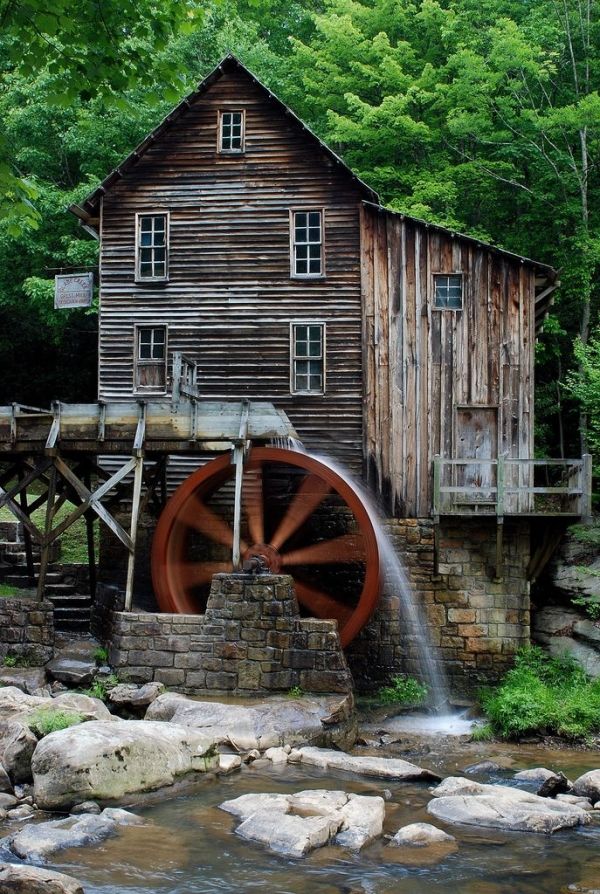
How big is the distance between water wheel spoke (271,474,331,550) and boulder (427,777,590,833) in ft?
19.1

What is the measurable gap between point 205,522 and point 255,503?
2.65 ft

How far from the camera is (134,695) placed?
36.4 ft

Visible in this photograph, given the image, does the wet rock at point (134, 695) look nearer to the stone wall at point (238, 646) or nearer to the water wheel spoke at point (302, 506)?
the stone wall at point (238, 646)

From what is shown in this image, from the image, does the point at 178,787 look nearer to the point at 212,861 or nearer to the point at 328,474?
the point at 212,861

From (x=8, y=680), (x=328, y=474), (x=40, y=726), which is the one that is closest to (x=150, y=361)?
(x=328, y=474)

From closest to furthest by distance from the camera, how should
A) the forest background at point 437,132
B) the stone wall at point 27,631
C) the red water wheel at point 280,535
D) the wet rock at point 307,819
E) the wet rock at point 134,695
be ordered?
the wet rock at point 307,819, the wet rock at point 134,695, the stone wall at point 27,631, the red water wheel at point 280,535, the forest background at point 437,132

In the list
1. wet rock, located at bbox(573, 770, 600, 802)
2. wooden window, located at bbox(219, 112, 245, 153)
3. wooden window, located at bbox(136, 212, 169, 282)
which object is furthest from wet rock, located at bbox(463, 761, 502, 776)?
wooden window, located at bbox(219, 112, 245, 153)

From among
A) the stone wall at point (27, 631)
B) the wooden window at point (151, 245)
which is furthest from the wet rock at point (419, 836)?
the wooden window at point (151, 245)

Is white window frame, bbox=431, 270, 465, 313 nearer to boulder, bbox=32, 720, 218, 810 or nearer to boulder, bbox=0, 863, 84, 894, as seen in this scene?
boulder, bbox=32, 720, 218, 810

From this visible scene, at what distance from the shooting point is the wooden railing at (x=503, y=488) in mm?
13422

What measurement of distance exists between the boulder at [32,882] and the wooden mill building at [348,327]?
8.21 metres

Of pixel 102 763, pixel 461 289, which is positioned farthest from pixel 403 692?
pixel 102 763

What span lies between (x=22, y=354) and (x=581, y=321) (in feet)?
46.9

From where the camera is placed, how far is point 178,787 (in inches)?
342
